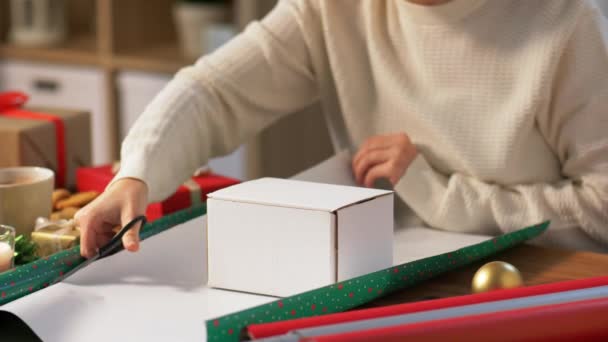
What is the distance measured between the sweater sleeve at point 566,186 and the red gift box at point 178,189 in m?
0.25

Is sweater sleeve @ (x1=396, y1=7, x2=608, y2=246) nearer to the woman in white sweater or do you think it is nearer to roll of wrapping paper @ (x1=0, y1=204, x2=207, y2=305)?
the woman in white sweater

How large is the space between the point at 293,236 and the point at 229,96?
0.48 meters

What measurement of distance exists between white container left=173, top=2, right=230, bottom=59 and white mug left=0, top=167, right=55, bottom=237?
63.5 inches

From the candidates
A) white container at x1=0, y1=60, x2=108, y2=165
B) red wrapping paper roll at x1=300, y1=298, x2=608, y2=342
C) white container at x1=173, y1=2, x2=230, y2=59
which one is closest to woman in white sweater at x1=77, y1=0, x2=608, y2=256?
red wrapping paper roll at x1=300, y1=298, x2=608, y2=342

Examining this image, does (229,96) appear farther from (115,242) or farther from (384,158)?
(115,242)

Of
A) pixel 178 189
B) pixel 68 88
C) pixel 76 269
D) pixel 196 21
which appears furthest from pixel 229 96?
pixel 68 88

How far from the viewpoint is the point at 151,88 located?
278cm

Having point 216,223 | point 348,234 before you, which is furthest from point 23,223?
point 348,234

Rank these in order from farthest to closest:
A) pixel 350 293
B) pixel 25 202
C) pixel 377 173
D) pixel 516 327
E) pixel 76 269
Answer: pixel 377 173 → pixel 25 202 → pixel 76 269 → pixel 350 293 → pixel 516 327

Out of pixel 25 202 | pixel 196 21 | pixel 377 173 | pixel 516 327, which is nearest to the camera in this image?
pixel 516 327

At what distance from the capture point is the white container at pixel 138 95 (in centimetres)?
269

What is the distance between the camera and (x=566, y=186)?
1.24 m

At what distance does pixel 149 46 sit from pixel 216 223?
2096 mm

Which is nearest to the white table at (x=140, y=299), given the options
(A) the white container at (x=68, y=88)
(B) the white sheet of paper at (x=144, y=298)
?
(B) the white sheet of paper at (x=144, y=298)
